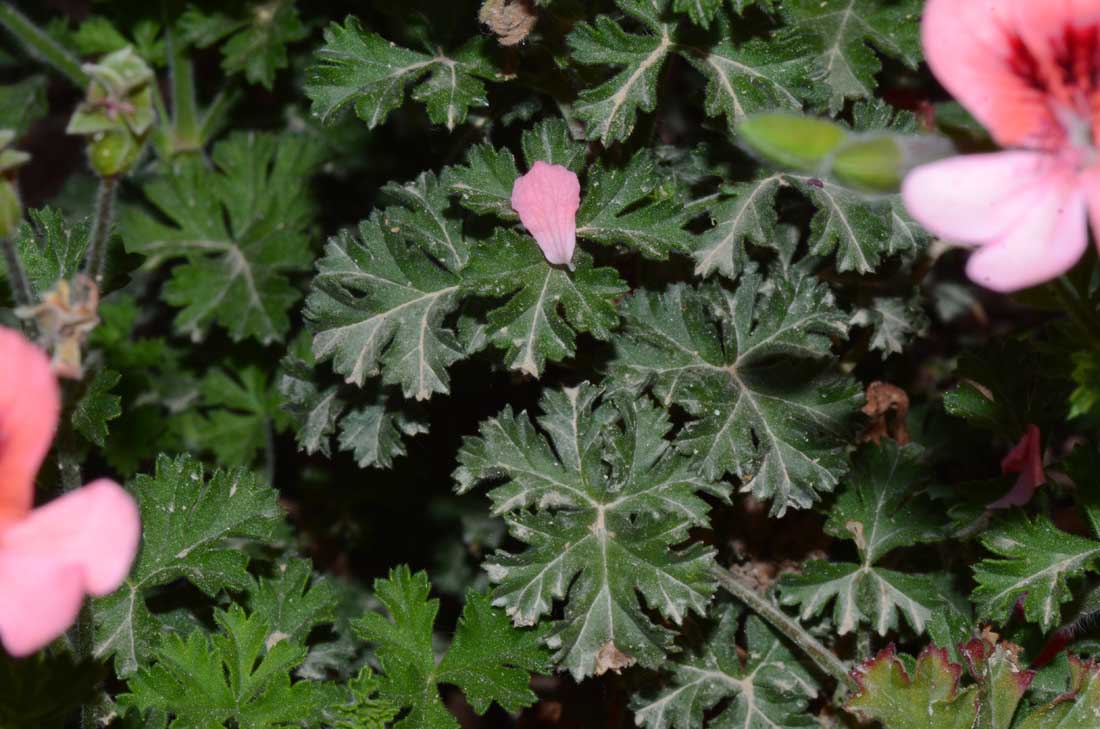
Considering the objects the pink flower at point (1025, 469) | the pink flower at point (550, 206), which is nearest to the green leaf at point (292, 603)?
the pink flower at point (550, 206)

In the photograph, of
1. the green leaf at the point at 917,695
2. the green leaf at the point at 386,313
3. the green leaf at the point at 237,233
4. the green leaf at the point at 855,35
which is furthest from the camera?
the green leaf at the point at 237,233

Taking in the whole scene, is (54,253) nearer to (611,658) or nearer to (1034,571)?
(611,658)

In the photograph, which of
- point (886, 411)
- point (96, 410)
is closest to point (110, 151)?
point (96, 410)

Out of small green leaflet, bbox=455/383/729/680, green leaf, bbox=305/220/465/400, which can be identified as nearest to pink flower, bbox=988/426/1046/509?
small green leaflet, bbox=455/383/729/680

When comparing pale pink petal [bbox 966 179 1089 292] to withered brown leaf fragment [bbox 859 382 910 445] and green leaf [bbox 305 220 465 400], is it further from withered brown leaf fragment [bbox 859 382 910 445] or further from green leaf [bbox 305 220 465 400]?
withered brown leaf fragment [bbox 859 382 910 445]

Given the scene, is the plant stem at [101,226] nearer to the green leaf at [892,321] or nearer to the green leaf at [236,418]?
the green leaf at [236,418]
